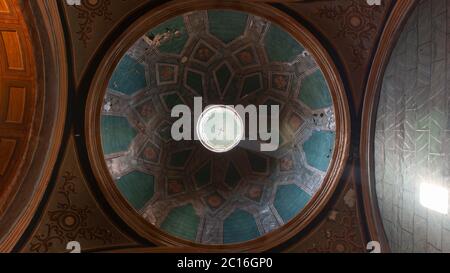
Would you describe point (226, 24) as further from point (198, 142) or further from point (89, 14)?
point (198, 142)

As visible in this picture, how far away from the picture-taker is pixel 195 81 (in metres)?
12.7

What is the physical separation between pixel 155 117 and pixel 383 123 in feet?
18.4

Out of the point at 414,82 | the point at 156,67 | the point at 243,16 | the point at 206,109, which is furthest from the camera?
the point at 206,109

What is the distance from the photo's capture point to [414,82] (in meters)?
8.44

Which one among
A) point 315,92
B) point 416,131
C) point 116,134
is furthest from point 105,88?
point 416,131

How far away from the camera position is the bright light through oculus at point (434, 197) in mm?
7516

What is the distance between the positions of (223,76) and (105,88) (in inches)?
141

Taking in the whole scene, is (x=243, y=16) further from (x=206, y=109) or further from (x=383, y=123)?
(x=383, y=123)

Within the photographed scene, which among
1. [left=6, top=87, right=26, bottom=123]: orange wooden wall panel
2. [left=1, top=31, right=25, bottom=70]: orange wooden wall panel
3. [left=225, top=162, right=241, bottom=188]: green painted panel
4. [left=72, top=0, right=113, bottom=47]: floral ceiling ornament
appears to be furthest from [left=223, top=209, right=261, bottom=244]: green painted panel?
[left=1, top=31, right=25, bottom=70]: orange wooden wall panel

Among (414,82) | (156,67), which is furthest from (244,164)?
(414,82)

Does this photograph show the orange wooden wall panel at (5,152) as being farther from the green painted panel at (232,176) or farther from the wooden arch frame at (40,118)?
the green painted panel at (232,176)

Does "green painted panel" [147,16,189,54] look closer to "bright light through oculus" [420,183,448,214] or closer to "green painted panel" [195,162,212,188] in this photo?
"green painted panel" [195,162,212,188]

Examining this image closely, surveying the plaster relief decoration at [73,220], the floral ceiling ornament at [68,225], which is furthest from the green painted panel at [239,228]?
the floral ceiling ornament at [68,225]

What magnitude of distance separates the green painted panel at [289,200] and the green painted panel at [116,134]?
12.7 ft
